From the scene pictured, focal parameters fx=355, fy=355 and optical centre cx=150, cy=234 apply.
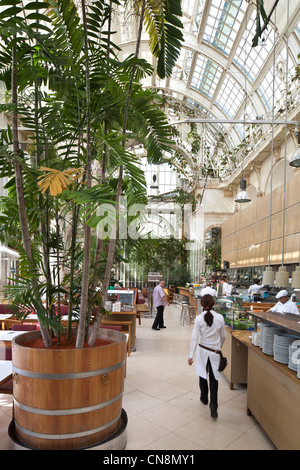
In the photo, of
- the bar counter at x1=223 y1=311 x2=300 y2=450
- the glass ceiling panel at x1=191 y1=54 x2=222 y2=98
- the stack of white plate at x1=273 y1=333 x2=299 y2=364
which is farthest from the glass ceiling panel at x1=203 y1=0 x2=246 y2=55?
the stack of white plate at x1=273 y1=333 x2=299 y2=364

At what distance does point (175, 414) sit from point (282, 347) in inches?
60.5

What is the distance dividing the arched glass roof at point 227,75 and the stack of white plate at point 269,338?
588cm

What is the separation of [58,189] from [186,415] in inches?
120

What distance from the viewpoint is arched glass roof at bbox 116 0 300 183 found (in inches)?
424

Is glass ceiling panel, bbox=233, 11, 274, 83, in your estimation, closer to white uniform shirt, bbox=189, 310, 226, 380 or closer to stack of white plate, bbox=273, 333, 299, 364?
white uniform shirt, bbox=189, 310, 226, 380

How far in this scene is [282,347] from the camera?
3.19 metres

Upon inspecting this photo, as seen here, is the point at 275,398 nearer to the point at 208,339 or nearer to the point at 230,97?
the point at 208,339

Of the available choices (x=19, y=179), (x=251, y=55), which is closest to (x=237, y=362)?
(x=19, y=179)

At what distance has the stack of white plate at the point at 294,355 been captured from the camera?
9.50 feet

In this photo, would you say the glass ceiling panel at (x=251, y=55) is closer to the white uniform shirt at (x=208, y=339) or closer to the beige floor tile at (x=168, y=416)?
the white uniform shirt at (x=208, y=339)

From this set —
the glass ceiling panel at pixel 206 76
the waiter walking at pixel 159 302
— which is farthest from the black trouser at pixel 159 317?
the glass ceiling panel at pixel 206 76

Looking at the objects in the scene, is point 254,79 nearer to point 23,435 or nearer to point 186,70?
point 186,70

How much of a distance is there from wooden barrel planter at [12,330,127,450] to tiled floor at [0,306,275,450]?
342 millimetres
